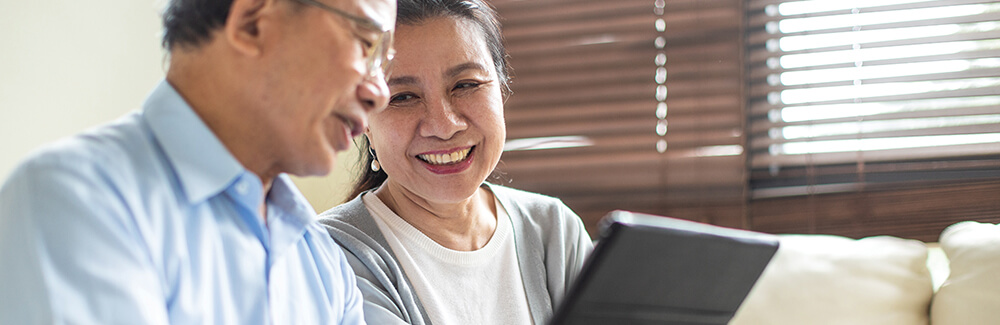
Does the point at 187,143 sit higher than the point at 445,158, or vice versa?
the point at 187,143

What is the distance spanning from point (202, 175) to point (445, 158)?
575mm

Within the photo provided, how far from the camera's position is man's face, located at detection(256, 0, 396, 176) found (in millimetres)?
843

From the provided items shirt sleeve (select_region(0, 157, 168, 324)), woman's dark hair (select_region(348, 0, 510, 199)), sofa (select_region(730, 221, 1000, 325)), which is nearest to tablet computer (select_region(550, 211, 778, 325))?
shirt sleeve (select_region(0, 157, 168, 324))

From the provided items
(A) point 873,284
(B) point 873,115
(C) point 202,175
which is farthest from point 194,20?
(B) point 873,115

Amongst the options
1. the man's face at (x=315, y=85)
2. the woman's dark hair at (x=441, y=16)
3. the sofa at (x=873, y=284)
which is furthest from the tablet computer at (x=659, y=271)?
the sofa at (x=873, y=284)

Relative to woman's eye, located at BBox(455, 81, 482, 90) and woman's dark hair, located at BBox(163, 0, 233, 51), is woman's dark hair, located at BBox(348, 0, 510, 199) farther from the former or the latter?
woman's dark hair, located at BBox(163, 0, 233, 51)

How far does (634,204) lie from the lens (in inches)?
96.4

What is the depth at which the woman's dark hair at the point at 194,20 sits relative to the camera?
84 centimetres

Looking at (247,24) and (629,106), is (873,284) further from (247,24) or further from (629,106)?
(247,24)

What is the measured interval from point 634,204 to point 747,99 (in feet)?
1.46

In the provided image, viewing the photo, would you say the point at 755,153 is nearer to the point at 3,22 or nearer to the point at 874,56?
the point at 874,56

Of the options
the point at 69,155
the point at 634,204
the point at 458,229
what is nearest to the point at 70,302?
the point at 69,155

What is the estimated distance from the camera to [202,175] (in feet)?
2.77

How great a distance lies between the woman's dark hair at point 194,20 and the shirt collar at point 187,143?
0.06m
